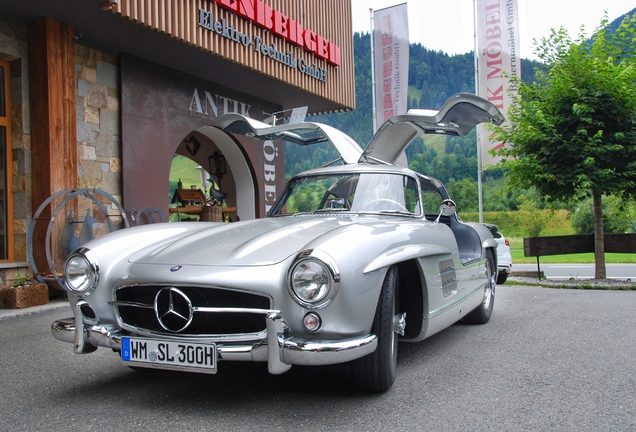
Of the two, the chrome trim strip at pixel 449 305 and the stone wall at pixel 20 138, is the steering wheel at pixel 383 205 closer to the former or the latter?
the chrome trim strip at pixel 449 305

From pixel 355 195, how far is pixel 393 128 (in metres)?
1.45

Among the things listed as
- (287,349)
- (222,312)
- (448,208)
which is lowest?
(287,349)

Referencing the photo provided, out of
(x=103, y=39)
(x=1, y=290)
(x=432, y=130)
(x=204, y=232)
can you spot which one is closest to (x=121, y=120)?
(x=103, y=39)

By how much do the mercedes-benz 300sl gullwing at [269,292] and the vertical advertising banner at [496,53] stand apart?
14467 mm

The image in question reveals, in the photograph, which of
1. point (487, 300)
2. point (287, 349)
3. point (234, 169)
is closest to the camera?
point (287, 349)

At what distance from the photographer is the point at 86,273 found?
125 inches

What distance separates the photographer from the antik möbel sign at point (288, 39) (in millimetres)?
8656

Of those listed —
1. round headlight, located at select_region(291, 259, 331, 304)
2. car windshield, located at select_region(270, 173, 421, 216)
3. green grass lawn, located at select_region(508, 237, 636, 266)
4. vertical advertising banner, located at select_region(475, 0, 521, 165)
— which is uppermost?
vertical advertising banner, located at select_region(475, 0, 521, 165)

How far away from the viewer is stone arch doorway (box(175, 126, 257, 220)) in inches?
470

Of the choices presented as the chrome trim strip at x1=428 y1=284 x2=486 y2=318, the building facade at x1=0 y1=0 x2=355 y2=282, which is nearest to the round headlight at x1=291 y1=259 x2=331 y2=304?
the chrome trim strip at x1=428 y1=284 x2=486 y2=318

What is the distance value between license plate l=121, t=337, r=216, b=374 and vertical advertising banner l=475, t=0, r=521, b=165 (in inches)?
621

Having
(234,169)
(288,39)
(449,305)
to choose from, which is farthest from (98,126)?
(449,305)

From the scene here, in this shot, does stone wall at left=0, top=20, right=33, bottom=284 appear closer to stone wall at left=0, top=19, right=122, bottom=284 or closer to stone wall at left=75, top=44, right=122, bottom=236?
stone wall at left=0, top=19, right=122, bottom=284

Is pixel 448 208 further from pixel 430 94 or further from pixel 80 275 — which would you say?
pixel 430 94
